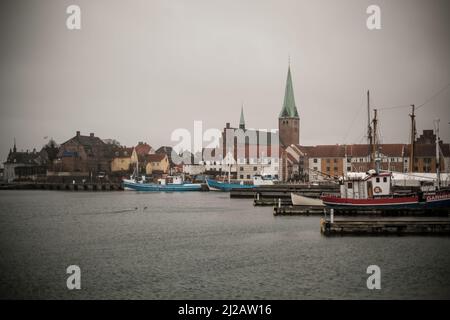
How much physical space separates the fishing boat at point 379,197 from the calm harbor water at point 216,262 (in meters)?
8.42

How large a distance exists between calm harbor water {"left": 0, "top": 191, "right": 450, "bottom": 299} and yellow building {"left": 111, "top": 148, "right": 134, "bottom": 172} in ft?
382

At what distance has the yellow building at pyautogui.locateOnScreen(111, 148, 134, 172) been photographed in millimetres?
162500

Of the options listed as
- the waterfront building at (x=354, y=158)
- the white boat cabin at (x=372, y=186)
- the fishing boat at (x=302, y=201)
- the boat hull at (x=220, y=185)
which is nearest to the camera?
the white boat cabin at (x=372, y=186)

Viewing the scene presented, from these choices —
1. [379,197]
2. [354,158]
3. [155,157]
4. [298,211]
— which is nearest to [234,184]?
[354,158]

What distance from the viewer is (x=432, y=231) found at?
37406 millimetres

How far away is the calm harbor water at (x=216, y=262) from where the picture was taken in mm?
22812

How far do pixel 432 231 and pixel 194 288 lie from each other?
871 inches

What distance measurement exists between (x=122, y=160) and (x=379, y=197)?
401 feet

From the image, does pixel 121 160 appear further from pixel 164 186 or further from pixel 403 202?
pixel 403 202

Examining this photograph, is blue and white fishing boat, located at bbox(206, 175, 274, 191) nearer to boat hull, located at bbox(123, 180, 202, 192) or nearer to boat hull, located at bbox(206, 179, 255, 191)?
boat hull, located at bbox(206, 179, 255, 191)

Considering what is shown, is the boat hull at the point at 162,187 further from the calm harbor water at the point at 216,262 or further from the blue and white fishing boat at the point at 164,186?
the calm harbor water at the point at 216,262

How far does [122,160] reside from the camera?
163000 millimetres

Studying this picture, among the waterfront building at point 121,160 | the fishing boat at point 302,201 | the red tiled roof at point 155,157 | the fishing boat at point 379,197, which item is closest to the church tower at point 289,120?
the red tiled roof at point 155,157
